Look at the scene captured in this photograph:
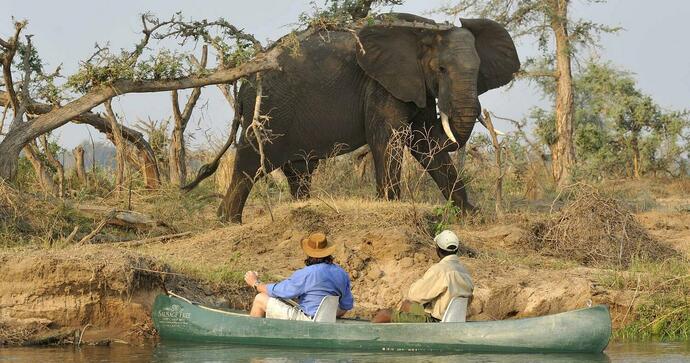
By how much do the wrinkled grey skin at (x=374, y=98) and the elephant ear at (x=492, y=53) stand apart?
0.02m

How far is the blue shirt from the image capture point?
35.2 ft

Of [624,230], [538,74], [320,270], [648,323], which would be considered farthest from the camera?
[538,74]

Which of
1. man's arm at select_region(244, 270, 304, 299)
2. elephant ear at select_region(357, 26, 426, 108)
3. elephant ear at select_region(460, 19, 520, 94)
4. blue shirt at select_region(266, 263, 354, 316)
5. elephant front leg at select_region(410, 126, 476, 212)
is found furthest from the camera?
elephant ear at select_region(460, 19, 520, 94)

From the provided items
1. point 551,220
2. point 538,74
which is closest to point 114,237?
point 551,220

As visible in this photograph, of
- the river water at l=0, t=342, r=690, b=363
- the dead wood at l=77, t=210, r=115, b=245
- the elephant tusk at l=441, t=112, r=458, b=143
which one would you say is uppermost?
the elephant tusk at l=441, t=112, r=458, b=143

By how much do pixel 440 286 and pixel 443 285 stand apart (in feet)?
0.13

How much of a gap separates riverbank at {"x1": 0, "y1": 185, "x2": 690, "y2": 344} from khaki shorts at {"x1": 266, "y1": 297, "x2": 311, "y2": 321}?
1.37 m

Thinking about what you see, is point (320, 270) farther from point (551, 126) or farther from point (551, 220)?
point (551, 126)

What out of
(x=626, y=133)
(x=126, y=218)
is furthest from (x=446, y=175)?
(x=626, y=133)

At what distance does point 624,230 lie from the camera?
48.0ft

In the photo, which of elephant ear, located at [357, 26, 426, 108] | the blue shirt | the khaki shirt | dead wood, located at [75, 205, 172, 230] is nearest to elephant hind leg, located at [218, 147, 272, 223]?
dead wood, located at [75, 205, 172, 230]

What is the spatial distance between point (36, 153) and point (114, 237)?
363 centimetres

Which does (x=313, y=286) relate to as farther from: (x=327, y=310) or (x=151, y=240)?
(x=151, y=240)

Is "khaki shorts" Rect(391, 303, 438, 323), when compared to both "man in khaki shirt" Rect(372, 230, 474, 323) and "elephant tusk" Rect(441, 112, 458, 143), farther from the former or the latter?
"elephant tusk" Rect(441, 112, 458, 143)
